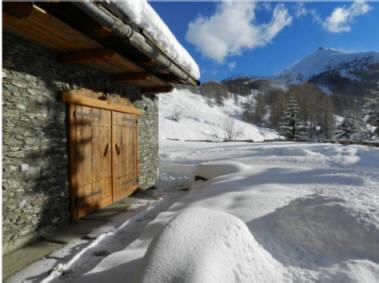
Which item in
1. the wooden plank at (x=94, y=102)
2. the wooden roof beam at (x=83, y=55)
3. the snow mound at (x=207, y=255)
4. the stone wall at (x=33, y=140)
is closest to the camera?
the snow mound at (x=207, y=255)

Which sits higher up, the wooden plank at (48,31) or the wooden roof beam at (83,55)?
the wooden plank at (48,31)

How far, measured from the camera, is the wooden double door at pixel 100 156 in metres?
3.53

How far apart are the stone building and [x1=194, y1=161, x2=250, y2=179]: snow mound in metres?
1.77

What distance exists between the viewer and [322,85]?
236 ft

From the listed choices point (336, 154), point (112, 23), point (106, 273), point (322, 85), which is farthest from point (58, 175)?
point (322, 85)

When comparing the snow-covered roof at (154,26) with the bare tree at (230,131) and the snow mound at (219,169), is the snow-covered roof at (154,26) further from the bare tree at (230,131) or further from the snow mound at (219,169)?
the bare tree at (230,131)

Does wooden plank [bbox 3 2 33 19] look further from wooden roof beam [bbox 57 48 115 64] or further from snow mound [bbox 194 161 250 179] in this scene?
snow mound [bbox 194 161 250 179]

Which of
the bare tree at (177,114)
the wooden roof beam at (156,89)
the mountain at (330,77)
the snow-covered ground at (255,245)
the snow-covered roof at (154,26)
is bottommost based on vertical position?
the snow-covered ground at (255,245)

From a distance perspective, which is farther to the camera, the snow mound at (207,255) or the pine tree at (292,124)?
the pine tree at (292,124)

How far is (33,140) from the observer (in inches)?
113

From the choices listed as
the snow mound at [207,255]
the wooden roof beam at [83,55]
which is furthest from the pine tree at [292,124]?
the snow mound at [207,255]

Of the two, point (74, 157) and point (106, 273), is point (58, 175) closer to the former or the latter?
point (74, 157)

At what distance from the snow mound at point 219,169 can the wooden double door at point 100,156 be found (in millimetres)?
1490

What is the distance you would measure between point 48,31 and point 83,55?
0.57 metres
